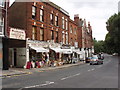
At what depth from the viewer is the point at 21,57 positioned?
25703 millimetres

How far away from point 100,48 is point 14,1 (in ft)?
403

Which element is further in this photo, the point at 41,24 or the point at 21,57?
the point at 41,24

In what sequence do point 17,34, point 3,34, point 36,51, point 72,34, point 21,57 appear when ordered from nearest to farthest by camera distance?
point 3,34
point 17,34
point 36,51
point 21,57
point 72,34

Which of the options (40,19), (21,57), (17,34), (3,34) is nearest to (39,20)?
(40,19)

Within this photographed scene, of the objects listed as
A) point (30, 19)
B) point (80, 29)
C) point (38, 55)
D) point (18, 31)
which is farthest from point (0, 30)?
point (80, 29)

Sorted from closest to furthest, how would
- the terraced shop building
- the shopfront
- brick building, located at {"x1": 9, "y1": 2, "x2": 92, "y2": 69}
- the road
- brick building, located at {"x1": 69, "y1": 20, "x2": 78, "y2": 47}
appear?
the road → the shopfront → brick building, located at {"x1": 9, "y1": 2, "x2": 92, "y2": 69} → the terraced shop building → brick building, located at {"x1": 69, "y1": 20, "x2": 78, "y2": 47}

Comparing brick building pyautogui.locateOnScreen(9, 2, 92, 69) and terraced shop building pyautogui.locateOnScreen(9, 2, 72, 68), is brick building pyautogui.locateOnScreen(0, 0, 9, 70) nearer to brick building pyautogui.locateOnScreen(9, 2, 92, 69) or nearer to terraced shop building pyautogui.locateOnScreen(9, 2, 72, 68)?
brick building pyautogui.locateOnScreen(9, 2, 92, 69)

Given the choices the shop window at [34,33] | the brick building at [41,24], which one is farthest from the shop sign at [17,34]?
the shop window at [34,33]

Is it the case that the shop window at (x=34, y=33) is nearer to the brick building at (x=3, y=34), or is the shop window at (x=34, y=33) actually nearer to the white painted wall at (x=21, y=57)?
the white painted wall at (x=21, y=57)

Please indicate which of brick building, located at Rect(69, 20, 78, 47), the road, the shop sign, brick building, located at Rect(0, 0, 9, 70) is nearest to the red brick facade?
the shop sign

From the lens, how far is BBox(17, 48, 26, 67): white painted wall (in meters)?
25.5

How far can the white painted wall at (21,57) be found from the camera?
25494 mm

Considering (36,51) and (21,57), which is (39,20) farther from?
(21,57)

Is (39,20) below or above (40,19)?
below
